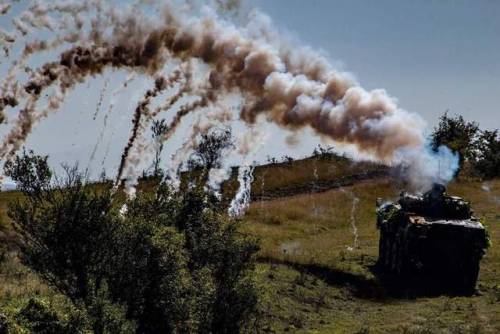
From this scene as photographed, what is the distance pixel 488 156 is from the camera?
99.1 m

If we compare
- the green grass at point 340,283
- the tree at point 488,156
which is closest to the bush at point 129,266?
the green grass at point 340,283

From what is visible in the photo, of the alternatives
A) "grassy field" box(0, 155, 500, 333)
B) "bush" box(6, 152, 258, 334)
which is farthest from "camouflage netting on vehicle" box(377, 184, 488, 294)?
"bush" box(6, 152, 258, 334)

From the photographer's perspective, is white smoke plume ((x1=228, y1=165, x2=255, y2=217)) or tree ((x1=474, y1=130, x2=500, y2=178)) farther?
tree ((x1=474, y1=130, x2=500, y2=178))

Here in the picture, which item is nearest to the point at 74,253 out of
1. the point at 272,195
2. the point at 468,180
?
the point at 272,195

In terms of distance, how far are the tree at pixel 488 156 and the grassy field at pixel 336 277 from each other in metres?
20.5

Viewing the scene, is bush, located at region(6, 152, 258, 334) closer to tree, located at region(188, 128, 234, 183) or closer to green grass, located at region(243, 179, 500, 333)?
green grass, located at region(243, 179, 500, 333)

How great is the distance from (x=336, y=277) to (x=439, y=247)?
7.16 metres

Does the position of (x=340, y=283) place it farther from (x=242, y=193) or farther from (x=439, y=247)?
(x=242, y=193)

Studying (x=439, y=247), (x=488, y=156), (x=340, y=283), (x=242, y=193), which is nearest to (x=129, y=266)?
(x=340, y=283)

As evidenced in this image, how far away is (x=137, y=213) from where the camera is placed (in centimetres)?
3158

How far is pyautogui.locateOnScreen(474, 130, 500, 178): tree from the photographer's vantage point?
9581 cm

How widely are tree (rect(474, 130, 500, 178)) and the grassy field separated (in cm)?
2053

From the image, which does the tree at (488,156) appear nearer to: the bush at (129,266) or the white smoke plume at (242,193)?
the white smoke plume at (242,193)

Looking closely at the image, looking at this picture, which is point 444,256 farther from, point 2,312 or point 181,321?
point 2,312
